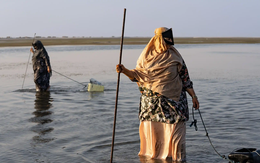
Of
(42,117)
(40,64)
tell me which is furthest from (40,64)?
(42,117)

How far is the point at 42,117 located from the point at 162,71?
163 inches

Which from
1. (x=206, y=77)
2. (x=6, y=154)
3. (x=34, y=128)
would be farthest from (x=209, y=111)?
(x=206, y=77)

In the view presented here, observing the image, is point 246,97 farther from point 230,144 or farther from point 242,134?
point 230,144

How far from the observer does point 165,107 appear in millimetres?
4922

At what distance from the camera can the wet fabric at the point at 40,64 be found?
11.2 m

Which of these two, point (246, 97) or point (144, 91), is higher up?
point (144, 91)

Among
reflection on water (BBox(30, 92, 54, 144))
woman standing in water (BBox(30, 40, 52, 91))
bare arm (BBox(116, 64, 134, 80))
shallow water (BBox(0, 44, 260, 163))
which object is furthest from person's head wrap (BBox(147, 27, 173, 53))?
woman standing in water (BBox(30, 40, 52, 91))

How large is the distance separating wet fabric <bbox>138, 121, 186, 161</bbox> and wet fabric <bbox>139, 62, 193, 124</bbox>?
0.08m

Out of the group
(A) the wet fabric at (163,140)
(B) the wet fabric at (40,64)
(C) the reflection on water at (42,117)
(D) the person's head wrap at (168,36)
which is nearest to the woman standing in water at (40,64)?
(B) the wet fabric at (40,64)

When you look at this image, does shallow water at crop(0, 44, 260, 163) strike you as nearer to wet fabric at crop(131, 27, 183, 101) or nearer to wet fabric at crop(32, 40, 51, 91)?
wet fabric at crop(32, 40, 51, 91)

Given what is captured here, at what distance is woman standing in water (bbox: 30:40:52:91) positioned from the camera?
11156mm

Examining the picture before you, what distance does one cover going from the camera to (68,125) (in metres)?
7.49

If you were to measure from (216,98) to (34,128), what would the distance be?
16.4 ft

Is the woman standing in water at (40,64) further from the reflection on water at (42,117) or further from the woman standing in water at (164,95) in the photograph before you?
the woman standing in water at (164,95)
